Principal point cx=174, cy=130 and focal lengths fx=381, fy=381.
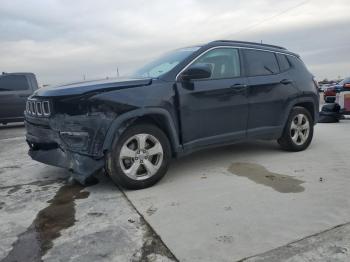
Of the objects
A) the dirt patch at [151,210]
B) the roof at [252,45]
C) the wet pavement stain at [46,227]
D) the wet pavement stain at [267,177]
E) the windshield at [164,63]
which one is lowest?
the wet pavement stain at [267,177]

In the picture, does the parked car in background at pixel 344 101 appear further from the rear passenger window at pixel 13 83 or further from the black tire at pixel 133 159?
the rear passenger window at pixel 13 83

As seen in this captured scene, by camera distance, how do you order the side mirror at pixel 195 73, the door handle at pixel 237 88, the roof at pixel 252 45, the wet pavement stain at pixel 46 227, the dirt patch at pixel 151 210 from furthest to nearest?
the roof at pixel 252 45 < the door handle at pixel 237 88 < the side mirror at pixel 195 73 < the dirt patch at pixel 151 210 < the wet pavement stain at pixel 46 227

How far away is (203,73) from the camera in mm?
4484

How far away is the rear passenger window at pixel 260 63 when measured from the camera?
5258 millimetres

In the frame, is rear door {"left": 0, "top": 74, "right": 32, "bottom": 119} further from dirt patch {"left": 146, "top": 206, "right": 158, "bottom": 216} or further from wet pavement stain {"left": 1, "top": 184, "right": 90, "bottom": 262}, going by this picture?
dirt patch {"left": 146, "top": 206, "right": 158, "bottom": 216}

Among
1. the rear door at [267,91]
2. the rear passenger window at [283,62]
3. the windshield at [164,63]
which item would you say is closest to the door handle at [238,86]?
the rear door at [267,91]

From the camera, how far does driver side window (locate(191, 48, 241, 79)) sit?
15.8ft

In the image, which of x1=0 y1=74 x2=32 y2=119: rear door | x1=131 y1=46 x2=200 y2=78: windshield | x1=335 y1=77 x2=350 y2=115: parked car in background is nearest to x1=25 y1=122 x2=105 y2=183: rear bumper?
x1=131 y1=46 x2=200 y2=78: windshield

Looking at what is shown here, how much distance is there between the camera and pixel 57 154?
4.27 m

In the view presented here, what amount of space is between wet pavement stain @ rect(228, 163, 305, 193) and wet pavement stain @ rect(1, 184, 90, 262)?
1902 mm

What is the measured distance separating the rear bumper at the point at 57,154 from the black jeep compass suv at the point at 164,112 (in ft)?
0.03

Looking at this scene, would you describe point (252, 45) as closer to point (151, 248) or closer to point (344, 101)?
point (151, 248)

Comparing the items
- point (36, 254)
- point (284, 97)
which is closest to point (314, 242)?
point (36, 254)

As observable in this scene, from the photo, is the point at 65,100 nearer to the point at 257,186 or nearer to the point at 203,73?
the point at 203,73
